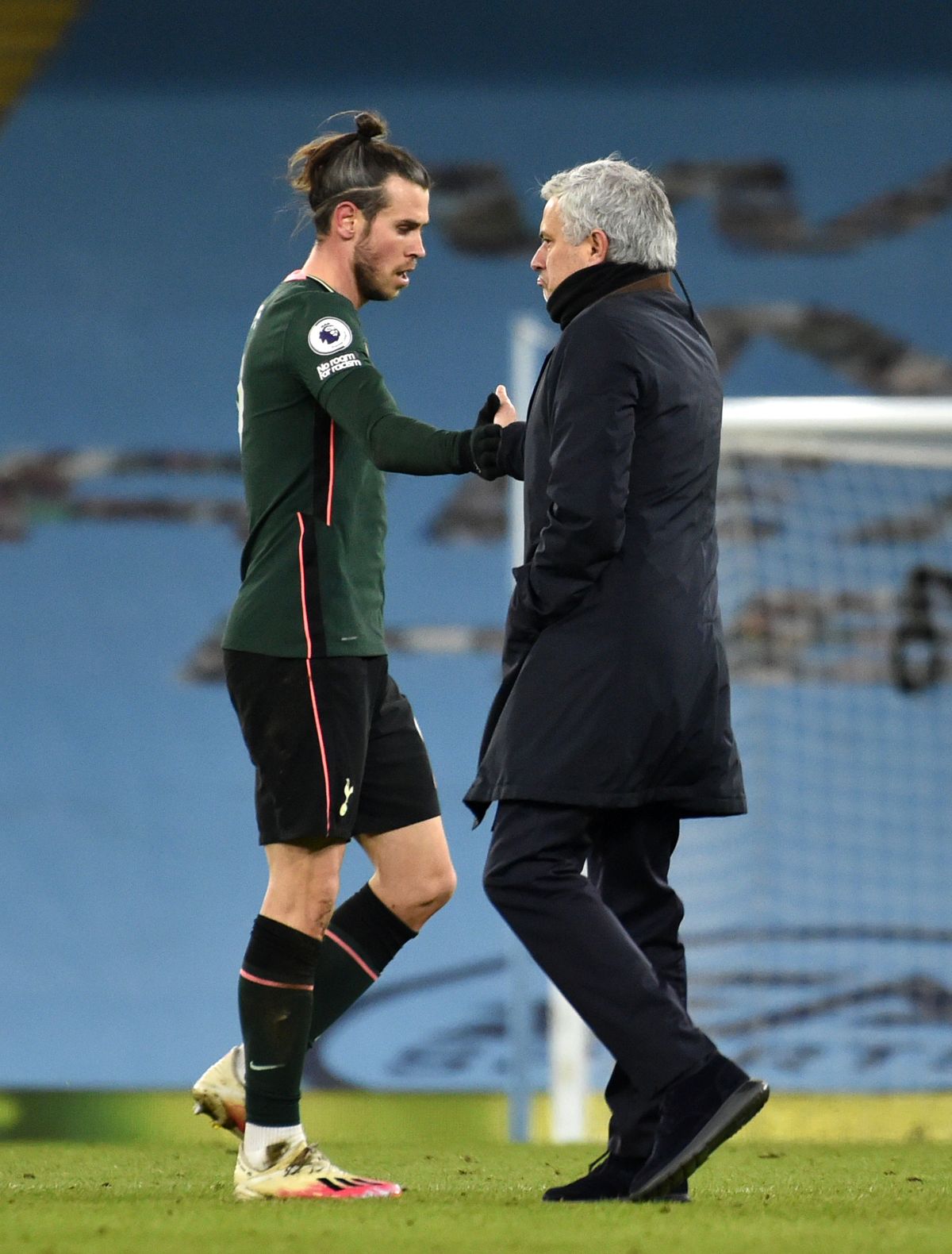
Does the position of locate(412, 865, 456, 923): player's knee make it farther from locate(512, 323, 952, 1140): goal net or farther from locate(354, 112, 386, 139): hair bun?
locate(512, 323, 952, 1140): goal net

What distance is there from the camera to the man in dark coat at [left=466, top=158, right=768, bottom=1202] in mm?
2428

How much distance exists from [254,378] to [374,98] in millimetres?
4325

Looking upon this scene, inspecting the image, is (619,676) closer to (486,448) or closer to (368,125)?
(486,448)

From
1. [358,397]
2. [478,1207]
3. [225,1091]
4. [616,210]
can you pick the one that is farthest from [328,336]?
[478,1207]

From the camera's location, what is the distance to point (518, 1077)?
5.00 metres

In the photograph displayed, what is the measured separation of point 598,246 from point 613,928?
37.7 inches

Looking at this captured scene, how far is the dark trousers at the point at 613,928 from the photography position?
242cm

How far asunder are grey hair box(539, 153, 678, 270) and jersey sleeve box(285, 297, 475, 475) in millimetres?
339

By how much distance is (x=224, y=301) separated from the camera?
22.5 ft

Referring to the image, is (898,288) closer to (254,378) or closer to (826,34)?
(826,34)

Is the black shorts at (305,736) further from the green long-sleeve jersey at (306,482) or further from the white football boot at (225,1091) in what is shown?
the white football boot at (225,1091)

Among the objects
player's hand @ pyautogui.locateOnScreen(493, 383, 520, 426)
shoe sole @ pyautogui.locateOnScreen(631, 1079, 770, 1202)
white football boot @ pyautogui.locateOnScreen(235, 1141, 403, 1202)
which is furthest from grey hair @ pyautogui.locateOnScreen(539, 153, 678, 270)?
white football boot @ pyautogui.locateOnScreen(235, 1141, 403, 1202)

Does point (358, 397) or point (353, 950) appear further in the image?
point (353, 950)

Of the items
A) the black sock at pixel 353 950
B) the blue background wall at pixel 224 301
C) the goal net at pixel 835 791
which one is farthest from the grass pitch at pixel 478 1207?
the blue background wall at pixel 224 301
